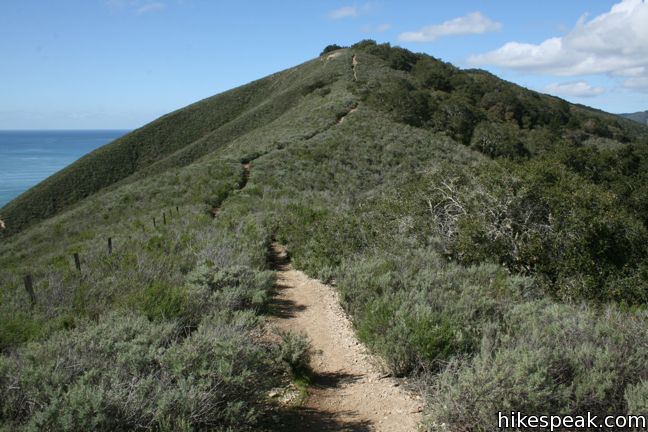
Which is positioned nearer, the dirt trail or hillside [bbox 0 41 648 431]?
hillside [bbox 0 41 648 431]

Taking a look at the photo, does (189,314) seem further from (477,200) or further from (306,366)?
(477,200)

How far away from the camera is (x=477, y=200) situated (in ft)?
30.4

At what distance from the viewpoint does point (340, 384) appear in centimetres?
496

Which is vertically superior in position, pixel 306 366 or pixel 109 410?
pixel 109 410

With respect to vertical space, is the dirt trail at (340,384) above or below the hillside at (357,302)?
below

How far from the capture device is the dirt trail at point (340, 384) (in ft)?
13.8

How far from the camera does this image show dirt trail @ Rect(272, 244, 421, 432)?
419 cm

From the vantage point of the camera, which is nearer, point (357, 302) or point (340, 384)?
point (340, 384)

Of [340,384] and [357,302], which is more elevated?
[357,302]

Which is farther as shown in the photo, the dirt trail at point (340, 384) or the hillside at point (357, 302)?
the dirt trail at point (340, 384)

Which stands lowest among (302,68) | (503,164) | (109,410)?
(109,410)

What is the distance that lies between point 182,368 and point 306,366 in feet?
5.59

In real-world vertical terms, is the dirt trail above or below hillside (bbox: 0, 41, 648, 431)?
below

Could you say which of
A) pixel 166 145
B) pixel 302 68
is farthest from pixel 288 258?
pixel 302 68
